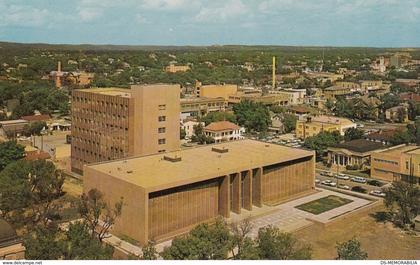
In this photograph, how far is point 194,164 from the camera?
12.1 m

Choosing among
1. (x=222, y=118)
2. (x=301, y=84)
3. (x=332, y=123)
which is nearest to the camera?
(x=332, y=123)

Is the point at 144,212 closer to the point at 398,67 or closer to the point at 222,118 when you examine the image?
the point at 222,118

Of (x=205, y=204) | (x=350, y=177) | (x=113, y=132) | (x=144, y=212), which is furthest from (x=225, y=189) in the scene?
(x=350, y=177)

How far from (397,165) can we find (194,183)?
8.09 meters

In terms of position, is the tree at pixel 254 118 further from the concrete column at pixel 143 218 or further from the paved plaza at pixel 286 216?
the concrete column at pixel 143 218

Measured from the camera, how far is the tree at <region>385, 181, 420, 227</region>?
38.7 feet

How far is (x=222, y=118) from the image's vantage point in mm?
25312

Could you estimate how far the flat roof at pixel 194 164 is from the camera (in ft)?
35.2

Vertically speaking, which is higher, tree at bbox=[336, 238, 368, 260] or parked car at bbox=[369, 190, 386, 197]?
tree at bbox=[336, 238, 368, 260]

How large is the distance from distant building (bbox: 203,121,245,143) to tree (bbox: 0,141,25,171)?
873 centimetres

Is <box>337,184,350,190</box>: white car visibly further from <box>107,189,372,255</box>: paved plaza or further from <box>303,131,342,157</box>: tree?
<box>303,131,342,157</box>: tree

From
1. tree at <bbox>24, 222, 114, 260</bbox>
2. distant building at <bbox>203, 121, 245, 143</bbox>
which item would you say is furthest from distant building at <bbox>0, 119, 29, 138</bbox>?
tree at <bbox>24, 222, 114, 260</bbox>

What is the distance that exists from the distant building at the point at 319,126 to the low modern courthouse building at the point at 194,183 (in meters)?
8.47

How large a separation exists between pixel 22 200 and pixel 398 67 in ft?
167
